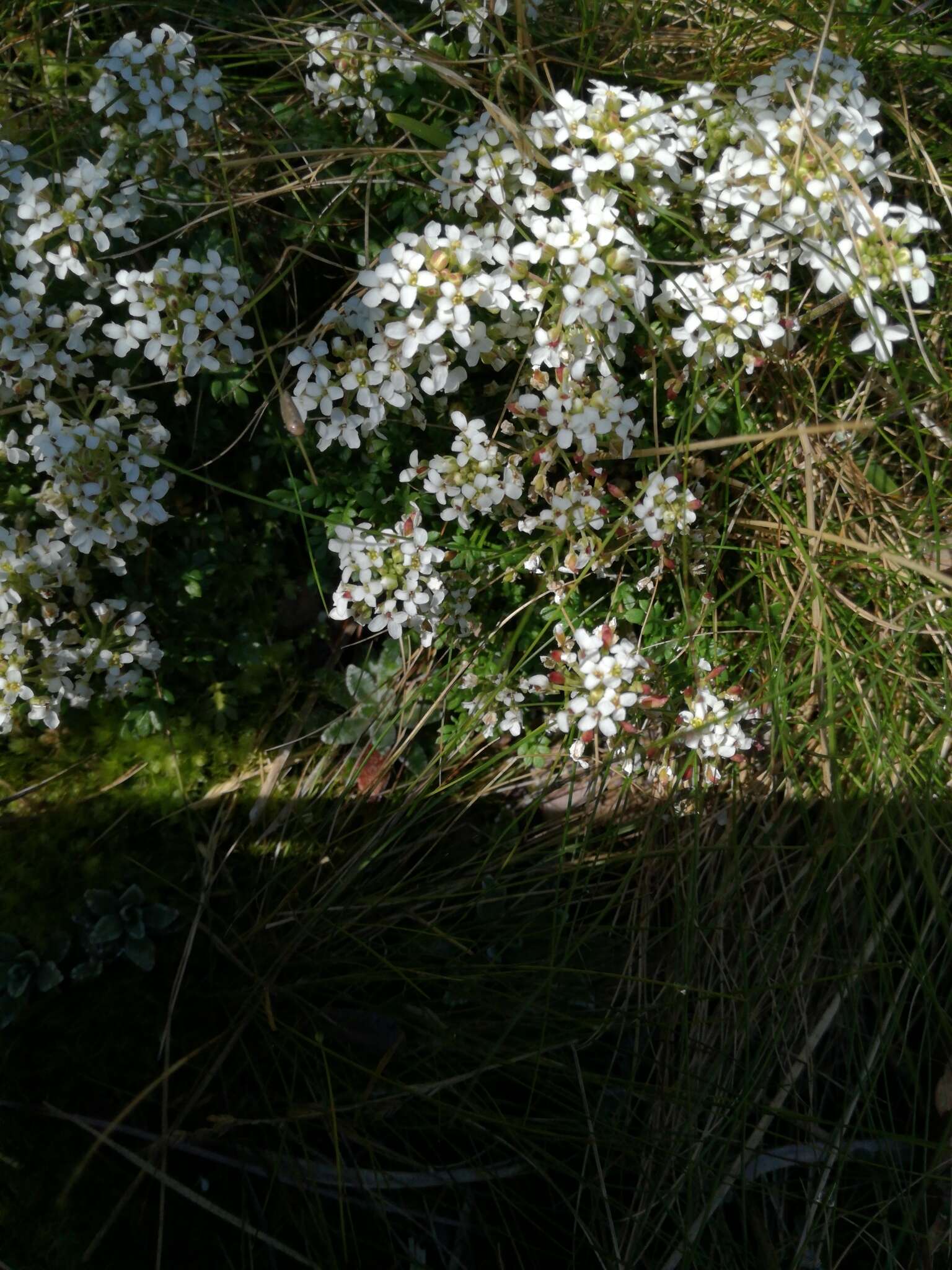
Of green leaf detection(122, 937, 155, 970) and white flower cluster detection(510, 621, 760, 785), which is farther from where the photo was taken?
green leaf detection(122, 937, 155, 970)

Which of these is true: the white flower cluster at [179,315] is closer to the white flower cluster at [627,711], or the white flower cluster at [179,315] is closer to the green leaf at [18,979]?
the white flower cluster at [627,711]

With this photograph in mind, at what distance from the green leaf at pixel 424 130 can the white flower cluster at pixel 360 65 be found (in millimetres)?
95

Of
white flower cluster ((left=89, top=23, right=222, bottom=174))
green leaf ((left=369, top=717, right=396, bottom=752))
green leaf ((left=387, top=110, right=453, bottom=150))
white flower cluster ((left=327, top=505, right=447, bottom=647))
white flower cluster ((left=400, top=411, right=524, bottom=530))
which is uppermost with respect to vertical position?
white flower cluster ((left=89, top=23, right=222, bottom=174))

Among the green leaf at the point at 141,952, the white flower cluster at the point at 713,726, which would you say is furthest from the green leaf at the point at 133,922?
the white flower cluster at the point at 713,726

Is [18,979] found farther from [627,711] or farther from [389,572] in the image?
[627,711]

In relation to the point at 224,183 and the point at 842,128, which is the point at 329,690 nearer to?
the point at 224,183

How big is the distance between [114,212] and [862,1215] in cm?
382

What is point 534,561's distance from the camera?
10.1 ft

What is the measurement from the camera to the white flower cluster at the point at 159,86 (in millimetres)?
2809

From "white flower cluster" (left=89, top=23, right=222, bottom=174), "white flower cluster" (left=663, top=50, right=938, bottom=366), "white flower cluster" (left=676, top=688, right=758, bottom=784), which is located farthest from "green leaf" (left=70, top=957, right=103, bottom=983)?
"white flower cluster" (left=663, top=50, right=938, bottom=366)

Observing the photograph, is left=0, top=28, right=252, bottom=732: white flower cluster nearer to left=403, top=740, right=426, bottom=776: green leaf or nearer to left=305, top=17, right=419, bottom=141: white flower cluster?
left=305, top=17, right=419, bottom=141: white flower cluster

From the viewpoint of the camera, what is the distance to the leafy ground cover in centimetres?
304

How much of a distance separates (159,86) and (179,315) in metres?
0.71

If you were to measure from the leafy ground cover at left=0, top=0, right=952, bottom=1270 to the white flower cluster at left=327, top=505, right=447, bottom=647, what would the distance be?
4cm
